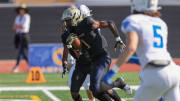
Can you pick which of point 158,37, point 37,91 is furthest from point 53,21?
point 158,37

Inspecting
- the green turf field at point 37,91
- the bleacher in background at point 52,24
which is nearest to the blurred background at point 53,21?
the bleacher in background at point 52,24

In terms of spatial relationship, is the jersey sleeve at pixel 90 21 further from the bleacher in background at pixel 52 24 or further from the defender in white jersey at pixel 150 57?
the bleacher in background at pixel 52 24

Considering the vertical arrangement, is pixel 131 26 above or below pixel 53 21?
above

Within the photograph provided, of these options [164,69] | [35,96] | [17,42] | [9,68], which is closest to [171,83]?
[164,69]

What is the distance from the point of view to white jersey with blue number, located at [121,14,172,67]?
5.72 metres

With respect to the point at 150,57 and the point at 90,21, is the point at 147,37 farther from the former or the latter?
the point at 90,21

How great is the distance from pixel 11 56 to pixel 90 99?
10875mm

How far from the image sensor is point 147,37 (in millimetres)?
5762

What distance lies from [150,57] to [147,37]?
0.19m

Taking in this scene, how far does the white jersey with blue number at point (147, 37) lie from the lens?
5.72 metres

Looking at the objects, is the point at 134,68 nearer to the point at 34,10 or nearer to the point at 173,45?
the point at 173,45

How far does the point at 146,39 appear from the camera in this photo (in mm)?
5758

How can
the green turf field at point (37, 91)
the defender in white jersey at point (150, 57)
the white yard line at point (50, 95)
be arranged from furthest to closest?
the green turf field at point (37, 91) → the white yard line at point (50, 95) → the defender in white jersey at point (150, 57)

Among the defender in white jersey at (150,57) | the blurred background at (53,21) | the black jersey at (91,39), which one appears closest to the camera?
the defender in white jersey at (150,57)
